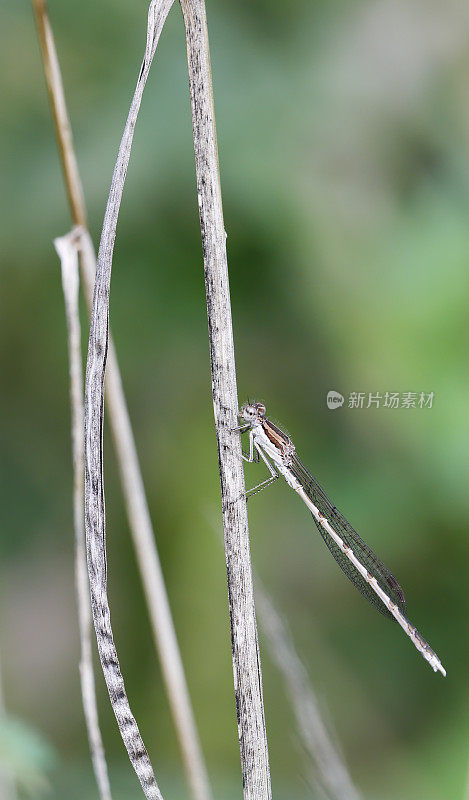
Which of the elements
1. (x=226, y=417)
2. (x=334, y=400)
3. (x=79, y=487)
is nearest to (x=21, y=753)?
(x=79, y=487)

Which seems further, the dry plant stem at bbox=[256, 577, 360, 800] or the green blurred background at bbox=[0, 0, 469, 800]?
the green blurred background at bbox=[0, 0, 469, 800]

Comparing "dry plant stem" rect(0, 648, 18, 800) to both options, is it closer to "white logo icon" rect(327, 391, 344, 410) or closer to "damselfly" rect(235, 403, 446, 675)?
"damselfly" rect(235, 403, 446, 675)

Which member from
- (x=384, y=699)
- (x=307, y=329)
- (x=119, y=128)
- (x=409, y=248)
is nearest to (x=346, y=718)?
(x=384, y=699)

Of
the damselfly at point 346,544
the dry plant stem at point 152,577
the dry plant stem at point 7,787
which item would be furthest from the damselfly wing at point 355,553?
the dry plant stem at point 7,787

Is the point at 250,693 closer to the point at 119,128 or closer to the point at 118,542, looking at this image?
the point at 118,542

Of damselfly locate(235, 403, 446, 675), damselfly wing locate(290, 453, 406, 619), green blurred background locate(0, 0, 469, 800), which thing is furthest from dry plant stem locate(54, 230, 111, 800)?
green blurred background locate(0, 0, 469, 800)
